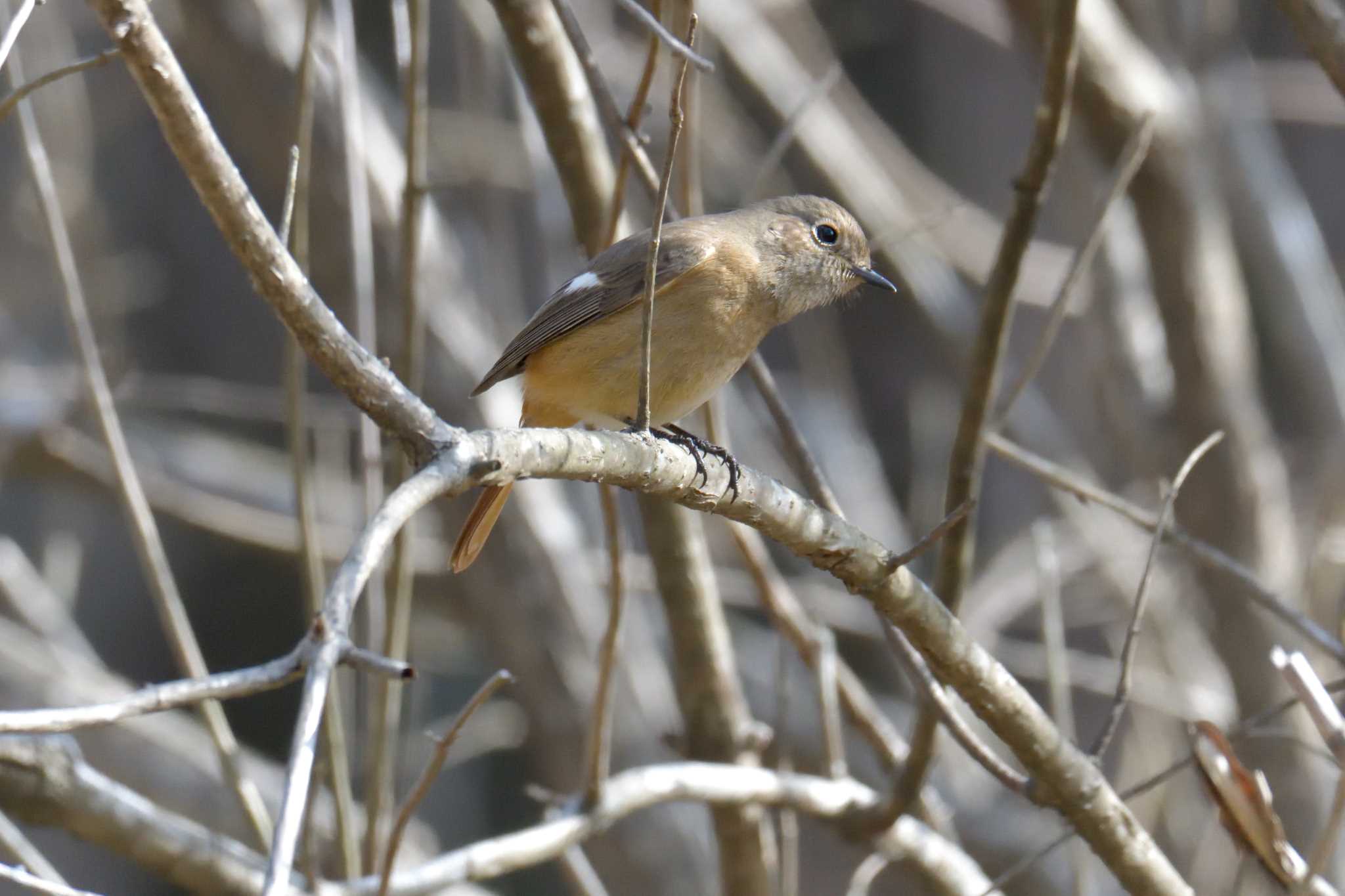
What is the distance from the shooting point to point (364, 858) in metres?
3.03

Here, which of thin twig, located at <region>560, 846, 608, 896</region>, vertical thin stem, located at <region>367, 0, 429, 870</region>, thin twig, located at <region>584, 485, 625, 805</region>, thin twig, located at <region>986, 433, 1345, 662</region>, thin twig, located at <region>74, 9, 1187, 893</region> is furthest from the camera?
thin twig, located at <region>560, 846, 608, 896</region>

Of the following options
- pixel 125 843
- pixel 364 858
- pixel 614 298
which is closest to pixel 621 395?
pixel 614 298

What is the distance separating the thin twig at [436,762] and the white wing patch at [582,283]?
1504 mm

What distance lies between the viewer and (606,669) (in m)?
2.92

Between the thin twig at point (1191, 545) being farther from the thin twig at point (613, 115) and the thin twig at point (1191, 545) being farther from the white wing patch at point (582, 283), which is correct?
the white wing patch at point (582, 283)

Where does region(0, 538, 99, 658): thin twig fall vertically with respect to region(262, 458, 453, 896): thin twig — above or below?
below

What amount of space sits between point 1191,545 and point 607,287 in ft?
5.02

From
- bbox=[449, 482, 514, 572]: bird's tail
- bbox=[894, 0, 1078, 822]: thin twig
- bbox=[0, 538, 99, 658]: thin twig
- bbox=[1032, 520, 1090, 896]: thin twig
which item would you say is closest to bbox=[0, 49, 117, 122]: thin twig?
bbox=[449, 482, 514, 572]: bird's tail

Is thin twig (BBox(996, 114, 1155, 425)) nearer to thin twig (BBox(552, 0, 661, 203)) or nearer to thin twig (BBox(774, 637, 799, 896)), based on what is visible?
thin twig (BBox(774, 637, 799, 896))

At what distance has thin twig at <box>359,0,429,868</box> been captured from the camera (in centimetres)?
279

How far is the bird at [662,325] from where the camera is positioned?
10.6 ft

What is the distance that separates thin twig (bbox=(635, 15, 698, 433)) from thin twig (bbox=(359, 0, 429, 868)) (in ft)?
2.64

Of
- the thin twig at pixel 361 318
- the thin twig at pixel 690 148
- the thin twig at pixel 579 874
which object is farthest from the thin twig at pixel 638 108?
the thin twig at pixel 579 874

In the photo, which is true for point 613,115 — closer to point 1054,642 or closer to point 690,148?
point 690,148
